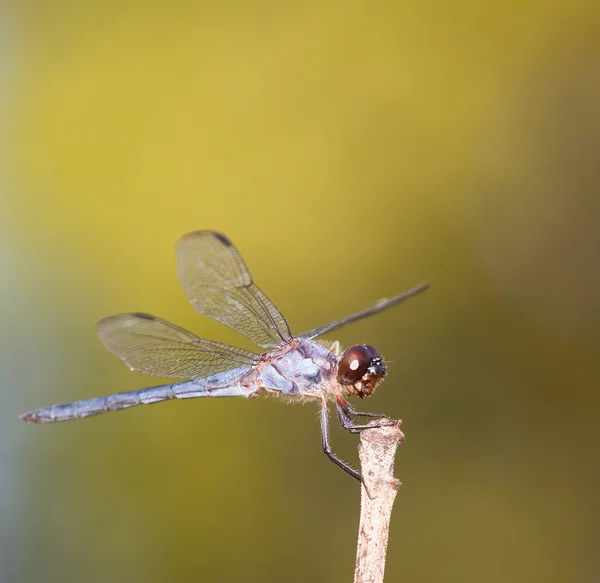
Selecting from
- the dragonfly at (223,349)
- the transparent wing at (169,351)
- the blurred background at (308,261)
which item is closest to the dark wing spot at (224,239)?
the dragonfly at (223,349)

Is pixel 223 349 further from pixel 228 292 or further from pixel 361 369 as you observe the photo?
pixel 361 369

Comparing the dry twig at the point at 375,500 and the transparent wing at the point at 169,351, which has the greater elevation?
the transparent wing at the point at 169,351

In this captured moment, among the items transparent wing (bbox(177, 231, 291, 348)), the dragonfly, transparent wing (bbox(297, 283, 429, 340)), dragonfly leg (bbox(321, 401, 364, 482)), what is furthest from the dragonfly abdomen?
transparent wing (bbox(297, 283, 429, 340))

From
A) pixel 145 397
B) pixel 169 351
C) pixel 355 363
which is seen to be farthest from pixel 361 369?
pixel 145 397

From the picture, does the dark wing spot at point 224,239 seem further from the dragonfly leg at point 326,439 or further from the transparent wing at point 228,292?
the dragonfly leg at point 326,439

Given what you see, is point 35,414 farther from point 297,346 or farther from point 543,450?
point 543,450

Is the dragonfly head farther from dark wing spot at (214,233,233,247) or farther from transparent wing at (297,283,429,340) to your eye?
Answer: dark wing spot at (214,233,233,247)
